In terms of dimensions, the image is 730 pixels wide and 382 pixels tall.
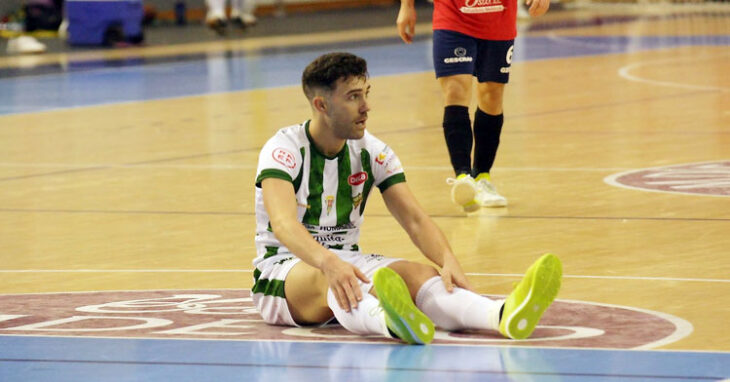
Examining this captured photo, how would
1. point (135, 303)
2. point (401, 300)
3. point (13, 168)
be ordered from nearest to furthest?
1. point (401, 300)
2. point (135, 303)
3. point (13, 168)

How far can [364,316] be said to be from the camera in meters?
4.84

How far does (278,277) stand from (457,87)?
3.28 meters

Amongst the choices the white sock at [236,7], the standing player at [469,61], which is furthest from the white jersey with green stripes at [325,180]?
the white sock at [236,7]

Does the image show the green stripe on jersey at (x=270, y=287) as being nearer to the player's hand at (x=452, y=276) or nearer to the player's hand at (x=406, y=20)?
the player's hand at (x=452, y=276)

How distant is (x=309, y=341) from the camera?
490 centimetres

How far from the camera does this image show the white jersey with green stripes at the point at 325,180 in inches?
206

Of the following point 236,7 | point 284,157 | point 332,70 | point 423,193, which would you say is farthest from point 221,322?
point 236,7

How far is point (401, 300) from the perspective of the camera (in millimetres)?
4648

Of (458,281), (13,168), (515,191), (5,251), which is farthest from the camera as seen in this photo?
(13,168)

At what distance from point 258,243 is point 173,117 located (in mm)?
8236

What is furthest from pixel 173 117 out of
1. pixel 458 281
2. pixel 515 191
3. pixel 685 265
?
pixel 458 281

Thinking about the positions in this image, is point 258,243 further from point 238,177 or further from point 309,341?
point 238,177

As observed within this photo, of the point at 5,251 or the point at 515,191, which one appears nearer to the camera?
the point at 5,251

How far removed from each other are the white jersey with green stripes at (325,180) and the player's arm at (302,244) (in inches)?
2.9
